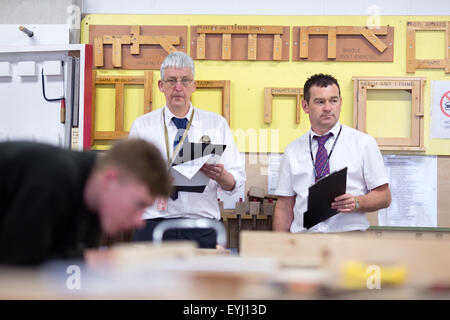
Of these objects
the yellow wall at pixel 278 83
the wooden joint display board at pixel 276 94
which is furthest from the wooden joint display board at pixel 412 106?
the wooden joint display board at pixel 276 94

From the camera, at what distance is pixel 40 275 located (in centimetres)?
111

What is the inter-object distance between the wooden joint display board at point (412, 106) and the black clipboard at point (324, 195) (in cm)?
152

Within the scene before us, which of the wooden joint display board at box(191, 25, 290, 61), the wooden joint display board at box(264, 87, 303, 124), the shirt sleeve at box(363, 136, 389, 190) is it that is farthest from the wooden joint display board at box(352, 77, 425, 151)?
the shirt sleeve at box(363, 136, 389, 190)

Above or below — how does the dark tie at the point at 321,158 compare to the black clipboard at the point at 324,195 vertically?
above

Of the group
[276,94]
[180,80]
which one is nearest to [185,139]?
[180,80]

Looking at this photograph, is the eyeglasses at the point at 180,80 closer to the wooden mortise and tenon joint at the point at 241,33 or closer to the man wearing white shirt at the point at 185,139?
the man wearing white shirt at the point at 185,139

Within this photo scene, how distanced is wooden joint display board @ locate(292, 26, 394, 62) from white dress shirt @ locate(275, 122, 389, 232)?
4.13 feet

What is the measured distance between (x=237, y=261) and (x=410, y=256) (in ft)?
1.58

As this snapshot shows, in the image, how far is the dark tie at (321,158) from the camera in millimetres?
2793

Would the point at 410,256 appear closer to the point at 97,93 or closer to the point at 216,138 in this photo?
the point at 216,138

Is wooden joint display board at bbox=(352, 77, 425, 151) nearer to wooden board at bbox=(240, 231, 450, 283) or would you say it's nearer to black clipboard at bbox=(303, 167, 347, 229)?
black clipboard at bbox=(303, 167, 347, 229)

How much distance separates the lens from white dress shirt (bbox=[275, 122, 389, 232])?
2725mm

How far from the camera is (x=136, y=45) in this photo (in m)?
4.07

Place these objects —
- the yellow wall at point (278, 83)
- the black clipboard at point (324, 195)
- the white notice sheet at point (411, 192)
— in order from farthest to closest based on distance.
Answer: the yellow wall at point (278, 83) < the white notice sheet at point (411, 192) < the black clipboard at point (324, 195)
